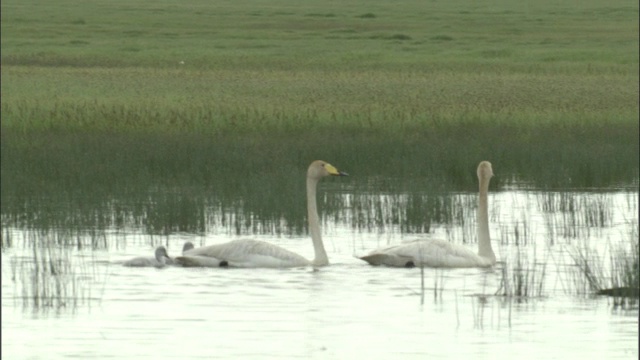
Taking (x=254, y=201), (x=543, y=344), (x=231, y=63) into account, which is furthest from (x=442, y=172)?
(x=231, y=63)

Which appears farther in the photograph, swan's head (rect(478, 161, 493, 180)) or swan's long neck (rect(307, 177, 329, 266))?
swan's head (rect(478, 161, 493, 180))

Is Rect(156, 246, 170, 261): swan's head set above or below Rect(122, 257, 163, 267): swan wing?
above

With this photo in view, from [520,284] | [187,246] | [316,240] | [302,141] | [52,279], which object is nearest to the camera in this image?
[520,284]

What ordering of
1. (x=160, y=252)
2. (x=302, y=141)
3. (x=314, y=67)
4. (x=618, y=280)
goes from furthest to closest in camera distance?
(x=314, y=67) < (x=302, y=141) < (x=160, y=252) < (x=618, y=280)

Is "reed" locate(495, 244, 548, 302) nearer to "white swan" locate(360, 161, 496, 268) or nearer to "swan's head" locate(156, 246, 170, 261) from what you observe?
"white swan" locate(360, 161, 496, 268)

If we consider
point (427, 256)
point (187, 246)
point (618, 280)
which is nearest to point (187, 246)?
point (187, 246)

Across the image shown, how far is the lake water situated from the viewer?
9430 millimetres

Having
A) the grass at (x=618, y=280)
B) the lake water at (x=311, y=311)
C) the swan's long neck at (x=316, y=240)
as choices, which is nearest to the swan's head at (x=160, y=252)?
the lake water at (x=311, y=311)

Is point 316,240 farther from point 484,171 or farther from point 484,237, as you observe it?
point 484,171

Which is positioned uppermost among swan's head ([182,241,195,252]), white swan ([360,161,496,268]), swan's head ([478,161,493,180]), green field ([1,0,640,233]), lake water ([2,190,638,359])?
green field ([1,0,640,233])

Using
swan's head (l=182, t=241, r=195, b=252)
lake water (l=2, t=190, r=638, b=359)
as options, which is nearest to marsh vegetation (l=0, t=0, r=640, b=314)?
lake water (l=2, t=190, r=638, b=359)

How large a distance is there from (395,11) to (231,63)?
39838mm

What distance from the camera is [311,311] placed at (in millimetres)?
11008

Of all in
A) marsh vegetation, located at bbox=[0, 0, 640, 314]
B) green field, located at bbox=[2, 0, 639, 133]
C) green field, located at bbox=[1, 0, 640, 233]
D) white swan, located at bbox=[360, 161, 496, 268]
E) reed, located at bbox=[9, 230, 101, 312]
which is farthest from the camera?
green field, located at bbox=[2, 0, 639, 133]
